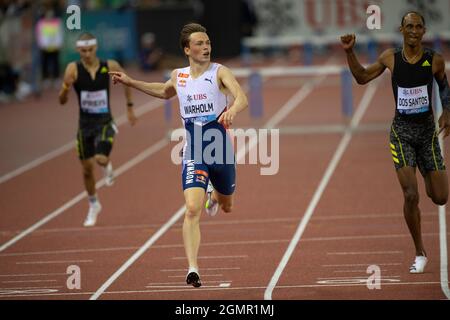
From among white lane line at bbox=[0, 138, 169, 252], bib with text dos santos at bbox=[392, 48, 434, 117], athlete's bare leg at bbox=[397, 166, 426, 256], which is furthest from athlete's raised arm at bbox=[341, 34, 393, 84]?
white lane line at bbox=[0, 138, 169, 252]

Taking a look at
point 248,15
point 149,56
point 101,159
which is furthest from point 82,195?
point 248,15

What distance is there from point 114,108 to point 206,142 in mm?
17312

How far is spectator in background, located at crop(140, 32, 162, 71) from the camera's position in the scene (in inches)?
1360

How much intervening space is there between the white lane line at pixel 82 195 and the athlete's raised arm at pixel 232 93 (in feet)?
14.0

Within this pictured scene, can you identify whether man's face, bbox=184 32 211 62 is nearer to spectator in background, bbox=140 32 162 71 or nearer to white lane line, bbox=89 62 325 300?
white lane line, bbox=89 62 325 300

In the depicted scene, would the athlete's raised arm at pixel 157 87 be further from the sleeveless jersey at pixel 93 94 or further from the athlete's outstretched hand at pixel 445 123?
the sleeveless jersey at pixel 93 94

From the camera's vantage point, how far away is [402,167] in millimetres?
10141

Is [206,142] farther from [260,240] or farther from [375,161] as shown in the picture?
[375,161]

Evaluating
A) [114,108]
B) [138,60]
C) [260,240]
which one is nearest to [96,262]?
[260,240]

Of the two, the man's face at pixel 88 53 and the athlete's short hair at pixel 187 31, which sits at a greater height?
the man's face at pixel 88 53

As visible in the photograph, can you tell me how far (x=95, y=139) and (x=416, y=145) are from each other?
4.83m

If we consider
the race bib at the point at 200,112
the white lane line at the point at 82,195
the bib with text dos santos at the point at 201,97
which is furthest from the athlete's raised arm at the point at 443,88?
the white lane line at the point at 82,195

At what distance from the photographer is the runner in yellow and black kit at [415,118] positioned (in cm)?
1007

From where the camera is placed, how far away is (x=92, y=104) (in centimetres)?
1375
